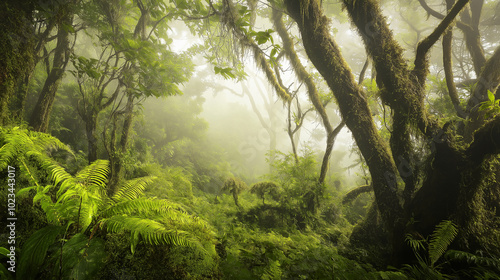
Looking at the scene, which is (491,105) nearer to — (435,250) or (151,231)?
(435,250)

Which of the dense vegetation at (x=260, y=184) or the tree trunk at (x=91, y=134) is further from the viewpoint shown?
the tree trunk at (x=91, y=134)

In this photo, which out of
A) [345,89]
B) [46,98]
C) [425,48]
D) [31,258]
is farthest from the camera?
[46,98]

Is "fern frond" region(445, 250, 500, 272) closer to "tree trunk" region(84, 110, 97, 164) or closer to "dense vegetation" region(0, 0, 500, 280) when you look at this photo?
"dense vegetation" region(0, 0, 500, 280)

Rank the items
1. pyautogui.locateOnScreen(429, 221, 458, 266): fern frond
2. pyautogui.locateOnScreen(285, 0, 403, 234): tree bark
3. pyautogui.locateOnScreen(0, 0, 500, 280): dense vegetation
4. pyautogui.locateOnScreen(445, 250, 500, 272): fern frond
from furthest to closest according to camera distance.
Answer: pyautogui.locateOnScreen(285, 0, 403, 234): tree bark < pyautogui.locateOnScreen(429, 221, 458, 266): fern frond < pyautogui.locateOnScreen(445, 250, 500, 272): fern frond < pyautogui.locateOnScreen(0, 0, 500, 280): dense vegetation

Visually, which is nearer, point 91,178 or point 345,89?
point 91,178

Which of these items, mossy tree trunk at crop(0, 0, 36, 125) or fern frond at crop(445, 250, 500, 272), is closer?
fern frond at crop(445, 250, 500, 272)

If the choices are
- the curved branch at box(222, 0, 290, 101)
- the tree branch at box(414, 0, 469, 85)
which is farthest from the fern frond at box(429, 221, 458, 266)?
the curved branch at box(222, 0, 290, 101)

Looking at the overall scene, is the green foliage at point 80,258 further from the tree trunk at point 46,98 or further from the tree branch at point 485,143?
the tree branch at point 485,143

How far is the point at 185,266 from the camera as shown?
2000 mm

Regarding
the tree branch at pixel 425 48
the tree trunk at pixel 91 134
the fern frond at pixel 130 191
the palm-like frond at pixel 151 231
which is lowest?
the palm-like frond at pixel 151 231

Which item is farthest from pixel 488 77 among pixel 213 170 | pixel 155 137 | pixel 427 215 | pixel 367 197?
pixel 155 137

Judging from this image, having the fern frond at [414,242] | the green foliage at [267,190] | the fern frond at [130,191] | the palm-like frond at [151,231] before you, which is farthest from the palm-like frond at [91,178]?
the fern frond at [414,242]

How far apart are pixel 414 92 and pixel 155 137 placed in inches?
528

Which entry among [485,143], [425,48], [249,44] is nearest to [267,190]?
[249,44]
